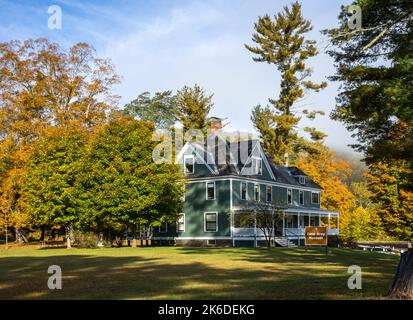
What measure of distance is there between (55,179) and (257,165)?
18136 millimetres

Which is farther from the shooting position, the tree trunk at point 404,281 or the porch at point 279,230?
the porch at point 279,230

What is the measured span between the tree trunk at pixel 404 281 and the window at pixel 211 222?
32574 mm

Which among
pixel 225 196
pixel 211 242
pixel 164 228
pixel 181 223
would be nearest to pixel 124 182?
pixel 225 196

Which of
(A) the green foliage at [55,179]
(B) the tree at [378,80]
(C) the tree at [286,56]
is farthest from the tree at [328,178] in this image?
(B) the tree at [378,80]

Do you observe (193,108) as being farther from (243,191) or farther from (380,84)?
(380,84)

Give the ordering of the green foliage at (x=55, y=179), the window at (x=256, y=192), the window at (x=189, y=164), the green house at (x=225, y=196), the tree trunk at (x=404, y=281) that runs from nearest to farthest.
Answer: the tree trunk at (x=404, y=281), the green foliage at (x=55, y=179), the green house at (x=225, y=196), the window at (x=256, y=192), the window at (x=189, y=164)

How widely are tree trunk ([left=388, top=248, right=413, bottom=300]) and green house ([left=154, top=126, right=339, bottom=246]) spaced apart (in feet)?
95.3

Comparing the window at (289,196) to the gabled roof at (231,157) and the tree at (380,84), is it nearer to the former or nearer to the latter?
the gabled roof at (231,157)

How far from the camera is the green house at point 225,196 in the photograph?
138ft

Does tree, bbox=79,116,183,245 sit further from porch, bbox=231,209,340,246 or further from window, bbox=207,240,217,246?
porch, bbox=231,209,340,246

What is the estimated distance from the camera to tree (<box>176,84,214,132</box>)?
7244 centimetres

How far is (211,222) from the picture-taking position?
43.5 metres
